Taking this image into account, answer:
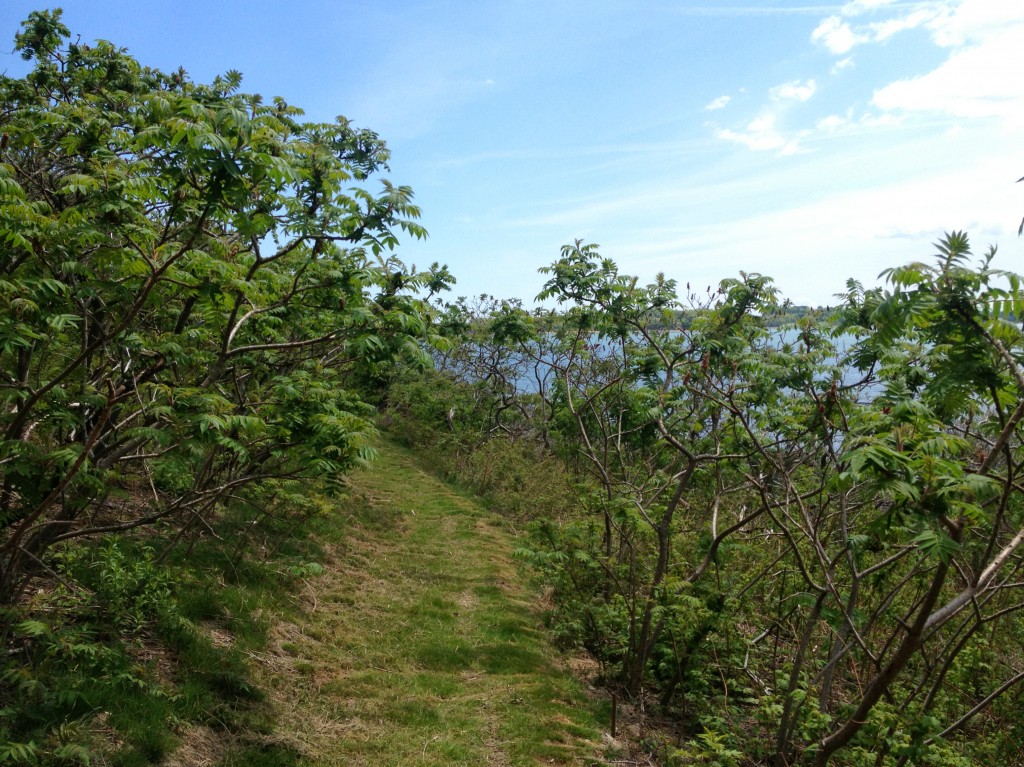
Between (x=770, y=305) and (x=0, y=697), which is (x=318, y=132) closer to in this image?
(x=770, y=305)

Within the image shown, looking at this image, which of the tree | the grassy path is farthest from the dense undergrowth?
the grassy path

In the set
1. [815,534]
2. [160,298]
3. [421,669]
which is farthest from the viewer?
[421,669]

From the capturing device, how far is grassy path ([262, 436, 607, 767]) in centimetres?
551

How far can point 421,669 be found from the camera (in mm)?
7012

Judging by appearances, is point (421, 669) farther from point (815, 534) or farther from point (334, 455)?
point (815, 534)

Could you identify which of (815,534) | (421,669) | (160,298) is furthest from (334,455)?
(815,534)

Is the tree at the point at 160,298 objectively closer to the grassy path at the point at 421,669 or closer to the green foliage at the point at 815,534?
the grassy path at the point at 421,669

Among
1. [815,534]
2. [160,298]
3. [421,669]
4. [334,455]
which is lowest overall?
[421,669]

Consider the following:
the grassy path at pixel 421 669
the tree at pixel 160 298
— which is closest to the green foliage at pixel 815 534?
the grassy path at pixel 421 669

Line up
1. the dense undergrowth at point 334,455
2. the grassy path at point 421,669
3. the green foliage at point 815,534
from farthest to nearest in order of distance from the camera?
the grassy path at point 421,669 → the dense undergrowth at point 334,455 → the green foliage at point 815,534

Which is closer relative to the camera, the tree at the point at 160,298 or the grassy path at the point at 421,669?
the tree at the point at 160,298

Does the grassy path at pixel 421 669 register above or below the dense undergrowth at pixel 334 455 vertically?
below

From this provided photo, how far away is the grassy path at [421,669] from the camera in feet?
18.1

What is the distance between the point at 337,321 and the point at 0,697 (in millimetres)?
4517
